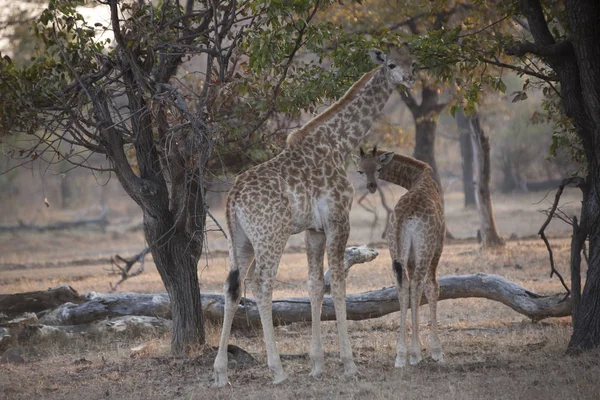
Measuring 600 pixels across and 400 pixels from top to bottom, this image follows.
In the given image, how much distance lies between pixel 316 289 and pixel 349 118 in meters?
2.02

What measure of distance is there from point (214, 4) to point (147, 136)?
194 centimetres

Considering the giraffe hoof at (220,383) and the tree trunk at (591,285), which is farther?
the tree trunk at (591,285)

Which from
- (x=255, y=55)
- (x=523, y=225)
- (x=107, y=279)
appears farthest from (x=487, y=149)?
(x=255, y=55)

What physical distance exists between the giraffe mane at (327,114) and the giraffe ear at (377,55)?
132mm

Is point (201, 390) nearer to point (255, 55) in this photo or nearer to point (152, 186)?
point (152, 186)

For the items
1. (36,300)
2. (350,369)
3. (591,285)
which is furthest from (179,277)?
(591,285)

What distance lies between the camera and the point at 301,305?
37.2 ft

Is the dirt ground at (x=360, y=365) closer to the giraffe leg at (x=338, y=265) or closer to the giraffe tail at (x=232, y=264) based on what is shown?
the giraffe tail at (x=232, y=264)

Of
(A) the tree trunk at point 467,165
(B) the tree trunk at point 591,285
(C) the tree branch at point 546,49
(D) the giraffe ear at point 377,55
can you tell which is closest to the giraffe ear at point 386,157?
(D) the giraffe ear at point 377,55

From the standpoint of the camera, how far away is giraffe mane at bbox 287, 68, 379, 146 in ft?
28.7

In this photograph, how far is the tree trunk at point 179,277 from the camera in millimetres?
9719

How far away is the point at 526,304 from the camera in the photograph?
35.6 ft

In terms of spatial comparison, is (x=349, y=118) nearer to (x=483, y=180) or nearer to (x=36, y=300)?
(x=36, y=300)

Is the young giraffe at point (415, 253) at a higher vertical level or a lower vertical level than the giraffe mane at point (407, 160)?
lower
